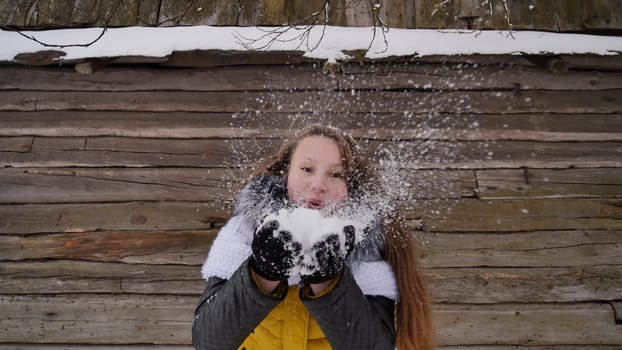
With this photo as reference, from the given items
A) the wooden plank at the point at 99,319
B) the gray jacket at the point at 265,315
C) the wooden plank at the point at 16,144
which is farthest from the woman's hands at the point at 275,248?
the wooden plank at the point at 16,144

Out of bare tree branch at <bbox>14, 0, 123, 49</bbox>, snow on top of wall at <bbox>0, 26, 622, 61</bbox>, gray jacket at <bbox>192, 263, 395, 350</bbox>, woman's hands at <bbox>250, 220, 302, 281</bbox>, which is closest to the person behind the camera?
woman's hands at <bbox>250, 220, 302, 281</bbox>

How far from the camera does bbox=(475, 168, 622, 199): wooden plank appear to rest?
297 cm

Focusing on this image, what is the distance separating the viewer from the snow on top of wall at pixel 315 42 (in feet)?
8.53

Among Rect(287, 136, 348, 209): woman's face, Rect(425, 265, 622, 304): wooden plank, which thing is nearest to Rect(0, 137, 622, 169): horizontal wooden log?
Rect(425, 265, 622, 304): wooden plank

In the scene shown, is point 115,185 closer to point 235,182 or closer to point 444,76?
point 235,182

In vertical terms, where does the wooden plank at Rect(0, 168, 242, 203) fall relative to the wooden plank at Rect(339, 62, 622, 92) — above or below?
below

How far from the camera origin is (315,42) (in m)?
2.62

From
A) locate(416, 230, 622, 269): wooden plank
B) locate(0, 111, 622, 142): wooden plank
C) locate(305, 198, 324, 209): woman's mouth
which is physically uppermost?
locate(0, 111, 622, 142): wooden plank

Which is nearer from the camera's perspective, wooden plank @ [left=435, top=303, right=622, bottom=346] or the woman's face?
the woman's face

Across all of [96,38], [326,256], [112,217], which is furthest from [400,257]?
[96,38]

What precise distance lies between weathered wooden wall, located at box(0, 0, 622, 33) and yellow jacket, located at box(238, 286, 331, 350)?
1931 mm

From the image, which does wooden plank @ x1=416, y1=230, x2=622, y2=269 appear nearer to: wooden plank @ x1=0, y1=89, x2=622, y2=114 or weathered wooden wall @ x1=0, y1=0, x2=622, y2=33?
wooden plank @ x1=0, y1=89, x2=622, y2=114

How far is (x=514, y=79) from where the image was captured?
9.78ft

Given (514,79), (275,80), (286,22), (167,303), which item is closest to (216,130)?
(275,80)
